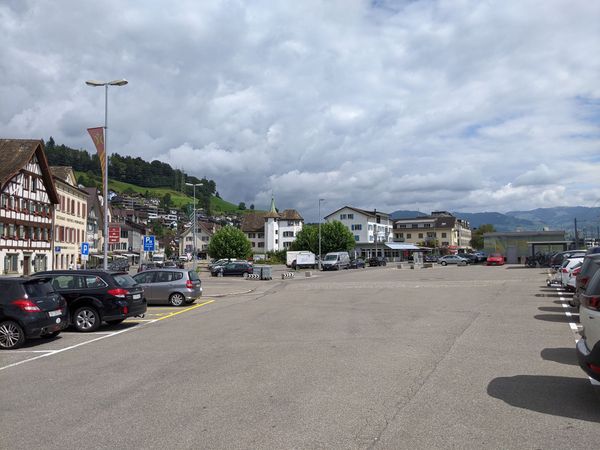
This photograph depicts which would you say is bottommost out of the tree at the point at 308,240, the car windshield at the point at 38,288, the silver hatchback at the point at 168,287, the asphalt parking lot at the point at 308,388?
the asphalt parking lot at the point at 308,388

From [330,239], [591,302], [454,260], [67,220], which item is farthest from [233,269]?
[591,302]

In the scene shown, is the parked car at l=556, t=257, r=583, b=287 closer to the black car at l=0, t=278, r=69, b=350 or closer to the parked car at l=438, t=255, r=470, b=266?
the black car at l=0, t=278, r=69, b=350

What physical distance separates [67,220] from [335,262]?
3068 centimetres

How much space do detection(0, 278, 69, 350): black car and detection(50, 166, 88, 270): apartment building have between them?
44.5 meters

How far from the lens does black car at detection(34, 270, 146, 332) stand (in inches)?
566

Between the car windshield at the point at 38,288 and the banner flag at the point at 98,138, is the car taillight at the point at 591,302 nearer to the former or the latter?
the car windshield at the point at 38,288

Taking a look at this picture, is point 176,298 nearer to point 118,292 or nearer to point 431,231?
point 118,292

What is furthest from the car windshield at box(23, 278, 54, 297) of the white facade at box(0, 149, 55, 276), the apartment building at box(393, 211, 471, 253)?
the apartment building at box(393, 211, 471, 253)

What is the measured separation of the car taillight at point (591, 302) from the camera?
636cm

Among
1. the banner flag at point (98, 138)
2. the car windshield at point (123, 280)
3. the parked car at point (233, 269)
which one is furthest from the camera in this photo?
the parked car at point (233, 269)

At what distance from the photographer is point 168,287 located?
70.7 feet

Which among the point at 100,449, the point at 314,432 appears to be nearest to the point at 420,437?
the point at 314,432

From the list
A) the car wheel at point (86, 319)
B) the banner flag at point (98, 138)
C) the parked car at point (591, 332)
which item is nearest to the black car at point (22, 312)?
the car wheel at point (86, 319)

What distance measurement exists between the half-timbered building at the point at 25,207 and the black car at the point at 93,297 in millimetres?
34924
